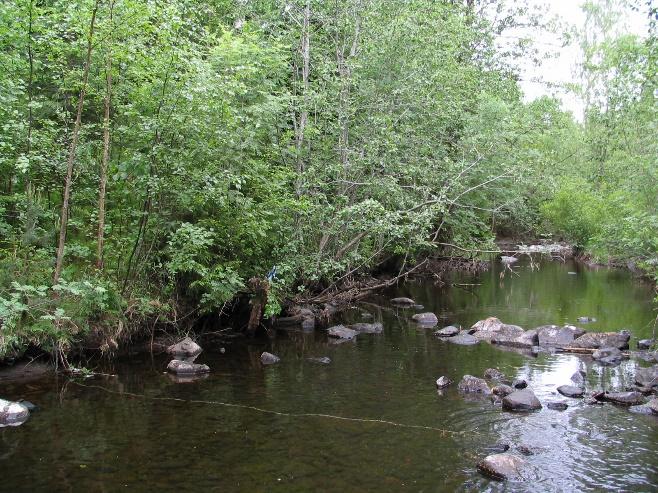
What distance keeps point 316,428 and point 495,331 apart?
8.88 meters

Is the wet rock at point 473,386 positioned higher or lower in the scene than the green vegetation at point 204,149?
lower

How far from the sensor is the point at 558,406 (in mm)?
10625

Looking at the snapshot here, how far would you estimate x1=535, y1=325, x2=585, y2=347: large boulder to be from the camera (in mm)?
15805

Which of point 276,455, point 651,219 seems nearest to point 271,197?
point 276,455

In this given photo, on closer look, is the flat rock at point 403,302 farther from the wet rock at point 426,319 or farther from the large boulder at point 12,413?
the large boulder at point 12,413

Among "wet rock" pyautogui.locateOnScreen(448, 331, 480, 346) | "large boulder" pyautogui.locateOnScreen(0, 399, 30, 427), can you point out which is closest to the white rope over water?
"large boulder" pyautogui.locateOnScreen(0, 399, 30, 427)

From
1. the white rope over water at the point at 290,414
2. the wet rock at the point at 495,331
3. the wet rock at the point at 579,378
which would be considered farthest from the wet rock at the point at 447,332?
the white rope over water at the point at 290,414

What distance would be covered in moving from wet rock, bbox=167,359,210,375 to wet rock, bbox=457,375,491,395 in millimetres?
5344

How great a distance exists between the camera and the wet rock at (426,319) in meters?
18.7

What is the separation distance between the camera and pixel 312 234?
17.4 metres

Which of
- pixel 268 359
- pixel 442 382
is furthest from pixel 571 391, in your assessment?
pixel 268 359

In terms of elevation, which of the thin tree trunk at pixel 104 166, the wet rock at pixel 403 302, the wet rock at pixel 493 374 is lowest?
the wet rock at pixel 493 374

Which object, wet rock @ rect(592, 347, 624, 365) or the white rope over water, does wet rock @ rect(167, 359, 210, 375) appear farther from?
wet rock @ rect(592, 347, 624, 365)

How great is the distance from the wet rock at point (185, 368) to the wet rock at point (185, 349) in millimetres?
1033
